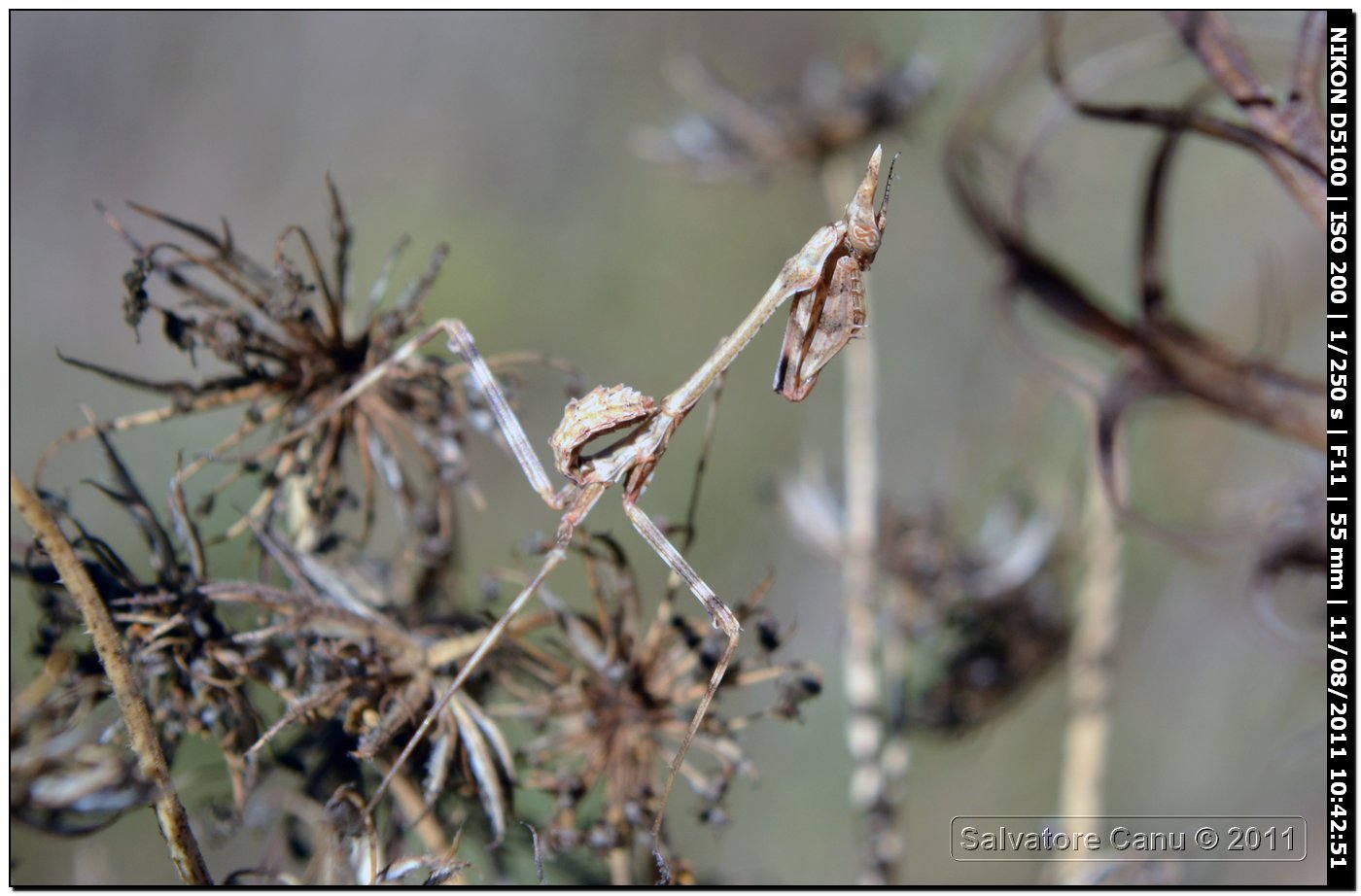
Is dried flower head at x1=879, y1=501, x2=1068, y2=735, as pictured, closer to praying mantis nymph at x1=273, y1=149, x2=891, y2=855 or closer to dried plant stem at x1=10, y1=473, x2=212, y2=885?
praying mantis nymph at x1=273, y1=149, x2=891, y2=855

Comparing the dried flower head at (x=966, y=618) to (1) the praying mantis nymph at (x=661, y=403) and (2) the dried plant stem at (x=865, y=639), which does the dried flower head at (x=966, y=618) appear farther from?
(1) the praying mantis nymph at (x=661, y=403)

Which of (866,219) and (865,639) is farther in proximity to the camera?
(865,639)

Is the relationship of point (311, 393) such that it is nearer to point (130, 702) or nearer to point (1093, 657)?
point (130, 702)

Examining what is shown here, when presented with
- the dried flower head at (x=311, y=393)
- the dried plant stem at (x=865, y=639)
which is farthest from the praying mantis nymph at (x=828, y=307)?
the dried flower head at (x=311, y=393)

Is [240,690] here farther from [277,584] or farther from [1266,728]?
[1266,728]

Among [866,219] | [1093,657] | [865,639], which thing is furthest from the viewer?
[1093,657]

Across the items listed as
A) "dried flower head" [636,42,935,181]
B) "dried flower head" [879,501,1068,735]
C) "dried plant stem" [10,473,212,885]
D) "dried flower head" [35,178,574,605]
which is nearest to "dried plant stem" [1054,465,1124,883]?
"dried flower head" [879,501,1068,735]

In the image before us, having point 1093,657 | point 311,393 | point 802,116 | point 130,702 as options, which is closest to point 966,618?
point 1093,657
